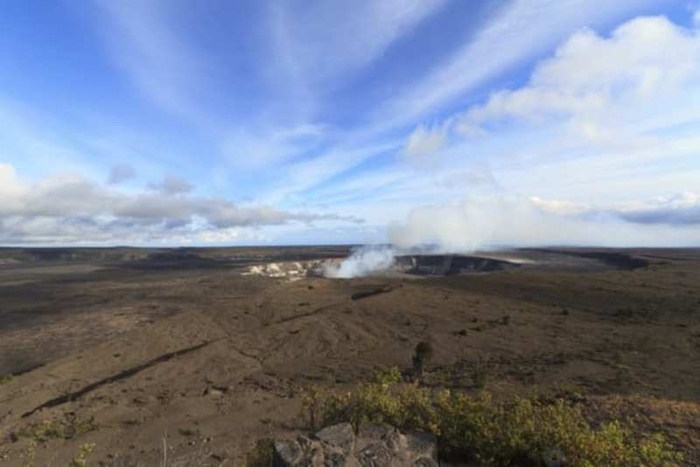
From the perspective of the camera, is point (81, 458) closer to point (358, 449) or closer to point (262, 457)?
point (262, 457)

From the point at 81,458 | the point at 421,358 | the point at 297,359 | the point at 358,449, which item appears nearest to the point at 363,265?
the point at 297,359

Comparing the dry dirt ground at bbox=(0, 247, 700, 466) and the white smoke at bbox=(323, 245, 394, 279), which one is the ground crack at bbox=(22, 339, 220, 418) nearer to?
the dry dirt ground at bbox=(0, 247, 700, 466)

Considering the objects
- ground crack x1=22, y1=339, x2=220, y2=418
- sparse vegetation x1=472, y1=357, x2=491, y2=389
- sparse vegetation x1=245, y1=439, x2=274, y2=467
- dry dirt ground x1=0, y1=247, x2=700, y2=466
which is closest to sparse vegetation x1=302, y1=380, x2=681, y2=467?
sparse vegetation x1=245, y1=439, x2=274, y2=467

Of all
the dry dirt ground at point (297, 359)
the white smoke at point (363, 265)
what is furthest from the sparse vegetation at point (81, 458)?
the white smoke at point (363, 265)

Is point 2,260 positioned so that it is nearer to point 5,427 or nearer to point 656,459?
point 5,427

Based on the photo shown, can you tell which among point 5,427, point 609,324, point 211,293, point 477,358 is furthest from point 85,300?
point 609,324

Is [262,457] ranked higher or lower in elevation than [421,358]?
higher

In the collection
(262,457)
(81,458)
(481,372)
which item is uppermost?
(262,457)
